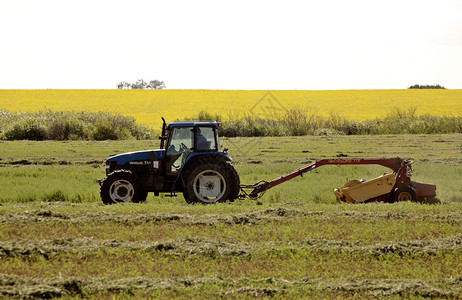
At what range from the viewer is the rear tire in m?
11.2

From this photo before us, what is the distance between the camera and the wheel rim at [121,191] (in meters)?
11.6

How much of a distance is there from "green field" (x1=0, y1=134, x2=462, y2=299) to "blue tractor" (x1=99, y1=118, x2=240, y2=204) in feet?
1.72

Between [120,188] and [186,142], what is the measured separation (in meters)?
1.63

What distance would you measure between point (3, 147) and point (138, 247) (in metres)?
19.4

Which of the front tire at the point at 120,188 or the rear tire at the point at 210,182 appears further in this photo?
the front tire at the point at 120,188

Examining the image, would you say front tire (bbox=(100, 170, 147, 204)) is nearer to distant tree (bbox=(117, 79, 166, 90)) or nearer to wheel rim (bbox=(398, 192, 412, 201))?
wheel rim (bbox=(398, 192, 412, 201))

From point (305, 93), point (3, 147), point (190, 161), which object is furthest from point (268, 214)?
point (305, 93)

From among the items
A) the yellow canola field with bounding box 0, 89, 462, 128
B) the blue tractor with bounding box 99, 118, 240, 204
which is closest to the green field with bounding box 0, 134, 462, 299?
the blue tractor with bounding box 99, 118, 240, 204

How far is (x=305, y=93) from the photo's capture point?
69750 millimetres

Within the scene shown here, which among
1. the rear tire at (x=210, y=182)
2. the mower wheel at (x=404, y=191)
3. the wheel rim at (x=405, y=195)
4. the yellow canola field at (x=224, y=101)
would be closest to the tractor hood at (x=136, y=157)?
the rear tire at (x=210, y=182)

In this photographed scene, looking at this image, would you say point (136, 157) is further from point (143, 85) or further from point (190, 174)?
point (143, 85)

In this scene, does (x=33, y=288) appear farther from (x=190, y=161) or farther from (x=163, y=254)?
(x=190, y=161)

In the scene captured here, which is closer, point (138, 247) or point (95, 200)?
point (138, 247)

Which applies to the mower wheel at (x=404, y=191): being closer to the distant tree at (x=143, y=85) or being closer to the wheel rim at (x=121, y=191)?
the wheel rim at (x=121, y=191)
